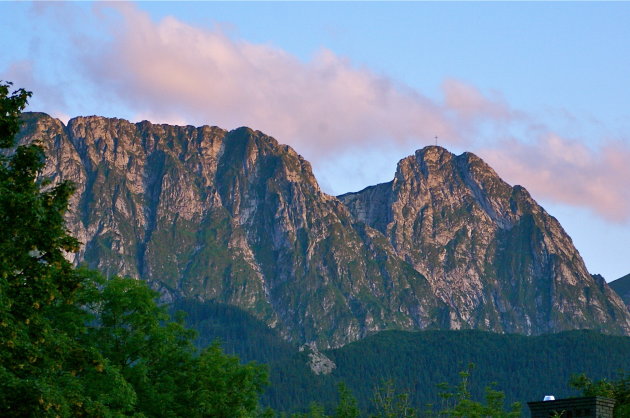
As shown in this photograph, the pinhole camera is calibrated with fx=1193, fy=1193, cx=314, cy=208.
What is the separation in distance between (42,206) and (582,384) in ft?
276

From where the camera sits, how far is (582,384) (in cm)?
11462

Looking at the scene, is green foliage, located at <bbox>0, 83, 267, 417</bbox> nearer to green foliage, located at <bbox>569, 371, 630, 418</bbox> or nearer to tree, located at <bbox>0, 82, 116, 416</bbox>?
tree, located at <bbox>0, 82, 116, 416</bbox>

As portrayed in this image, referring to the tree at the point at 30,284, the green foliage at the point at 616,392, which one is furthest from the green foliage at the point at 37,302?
the green foliage at the point at 616,392

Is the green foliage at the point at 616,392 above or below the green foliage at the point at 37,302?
above

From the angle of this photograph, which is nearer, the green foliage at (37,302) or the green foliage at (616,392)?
the green foliage at (37,302)

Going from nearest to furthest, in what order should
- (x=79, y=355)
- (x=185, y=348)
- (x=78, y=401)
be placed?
(x=78, y=401) → (x=79, y=355) → (x=185, y=348)

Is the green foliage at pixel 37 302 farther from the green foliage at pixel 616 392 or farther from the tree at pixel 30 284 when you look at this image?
the green foliage at pixel 616 392

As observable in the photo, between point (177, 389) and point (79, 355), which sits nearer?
point (79, 355)

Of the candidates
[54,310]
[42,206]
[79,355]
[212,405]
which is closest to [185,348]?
[212,405]

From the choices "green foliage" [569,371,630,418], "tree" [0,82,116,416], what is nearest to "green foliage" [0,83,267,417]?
"tree" [0,82,116,416]

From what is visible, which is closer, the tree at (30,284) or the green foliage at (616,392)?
the tree at (30,284)

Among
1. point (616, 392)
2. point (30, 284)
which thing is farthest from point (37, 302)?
point (616, 392)

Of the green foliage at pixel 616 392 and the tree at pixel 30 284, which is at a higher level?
the green foliage at pixel 616 392

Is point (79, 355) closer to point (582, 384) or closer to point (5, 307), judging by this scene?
point (5, 307)
